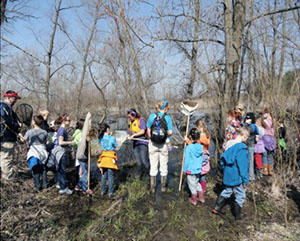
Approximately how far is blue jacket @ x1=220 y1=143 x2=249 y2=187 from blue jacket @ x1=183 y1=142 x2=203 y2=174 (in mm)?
517

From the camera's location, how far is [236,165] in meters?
3.64

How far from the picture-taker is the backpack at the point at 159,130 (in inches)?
167

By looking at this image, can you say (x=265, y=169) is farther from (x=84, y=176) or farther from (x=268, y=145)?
(x=84, y=176)

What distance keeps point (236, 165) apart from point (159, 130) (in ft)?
4.83

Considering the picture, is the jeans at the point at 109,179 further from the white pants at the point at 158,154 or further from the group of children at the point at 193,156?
the white pants at the point at 158,154

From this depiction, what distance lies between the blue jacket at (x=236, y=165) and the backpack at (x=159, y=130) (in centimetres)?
121

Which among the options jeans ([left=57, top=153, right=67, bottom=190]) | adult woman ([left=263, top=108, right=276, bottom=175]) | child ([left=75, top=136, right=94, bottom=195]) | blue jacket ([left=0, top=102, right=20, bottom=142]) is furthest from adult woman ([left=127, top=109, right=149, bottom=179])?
adult woman ([left=263, top=108, right=276, bottom=175])

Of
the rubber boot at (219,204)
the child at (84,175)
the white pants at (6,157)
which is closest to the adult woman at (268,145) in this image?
the rubber boot at (219,204)

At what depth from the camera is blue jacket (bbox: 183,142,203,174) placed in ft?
13.3

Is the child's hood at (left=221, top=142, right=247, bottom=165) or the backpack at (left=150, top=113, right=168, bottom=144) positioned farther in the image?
the backpack at (left=150, top=113, right=168, bottom=144)

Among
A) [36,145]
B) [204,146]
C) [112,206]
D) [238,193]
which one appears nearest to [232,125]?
[204,146]

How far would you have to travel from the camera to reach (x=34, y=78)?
427 inches

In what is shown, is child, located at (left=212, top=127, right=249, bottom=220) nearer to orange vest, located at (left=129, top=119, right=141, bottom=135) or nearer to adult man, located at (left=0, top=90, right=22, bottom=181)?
orange vest, located at (left=129, top=119, right=141, bottom=135)

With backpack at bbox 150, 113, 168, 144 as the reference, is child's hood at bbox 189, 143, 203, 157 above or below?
below
